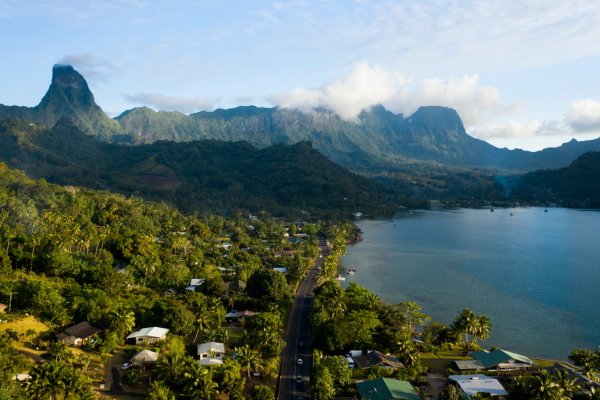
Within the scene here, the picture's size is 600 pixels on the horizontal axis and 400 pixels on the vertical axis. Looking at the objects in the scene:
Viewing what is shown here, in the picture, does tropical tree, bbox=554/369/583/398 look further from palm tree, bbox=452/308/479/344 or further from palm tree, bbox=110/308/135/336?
palm tree, bbox=110/308/135/336

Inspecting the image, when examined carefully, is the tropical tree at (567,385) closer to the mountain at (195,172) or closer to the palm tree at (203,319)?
the palm tree at (203,319)

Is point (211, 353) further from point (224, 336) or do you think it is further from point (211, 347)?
point (224, 336)

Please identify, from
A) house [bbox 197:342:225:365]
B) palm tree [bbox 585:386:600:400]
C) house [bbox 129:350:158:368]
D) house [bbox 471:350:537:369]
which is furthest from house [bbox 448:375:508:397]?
house [bbox 129:350:158:368]

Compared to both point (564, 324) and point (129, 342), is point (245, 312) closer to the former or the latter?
point (129, 342)

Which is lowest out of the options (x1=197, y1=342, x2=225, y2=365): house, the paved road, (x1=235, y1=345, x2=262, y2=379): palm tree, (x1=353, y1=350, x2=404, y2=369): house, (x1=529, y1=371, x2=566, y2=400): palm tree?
the paved road

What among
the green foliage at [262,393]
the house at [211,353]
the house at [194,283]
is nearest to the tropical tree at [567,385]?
the green foliage at [262,393]

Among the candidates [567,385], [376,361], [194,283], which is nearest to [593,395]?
[567,385]

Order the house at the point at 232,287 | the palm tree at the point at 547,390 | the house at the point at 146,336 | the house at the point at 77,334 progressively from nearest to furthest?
the palm tree at the point at 547,390 → the house at the point at 77,334 → the house at the point at 146,336 → the house at the point at 232,287
